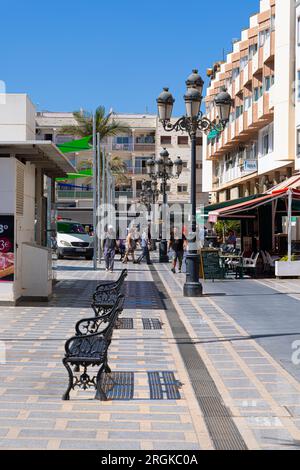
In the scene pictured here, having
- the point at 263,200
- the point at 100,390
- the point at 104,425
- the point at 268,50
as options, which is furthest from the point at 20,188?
the point at 268,50

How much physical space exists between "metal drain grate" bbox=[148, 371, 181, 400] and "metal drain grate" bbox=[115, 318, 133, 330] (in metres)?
3.49

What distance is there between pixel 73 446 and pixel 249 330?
21.1 ft

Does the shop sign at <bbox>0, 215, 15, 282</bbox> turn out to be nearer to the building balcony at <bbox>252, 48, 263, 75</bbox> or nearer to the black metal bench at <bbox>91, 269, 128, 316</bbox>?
the black metal bench at <bbox>91, 269, 128, 316</bbox>

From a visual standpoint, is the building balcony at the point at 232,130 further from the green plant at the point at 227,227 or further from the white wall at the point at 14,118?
the white wall at the point at 14,118

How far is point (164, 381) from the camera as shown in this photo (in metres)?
7.83

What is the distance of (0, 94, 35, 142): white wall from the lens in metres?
14.7

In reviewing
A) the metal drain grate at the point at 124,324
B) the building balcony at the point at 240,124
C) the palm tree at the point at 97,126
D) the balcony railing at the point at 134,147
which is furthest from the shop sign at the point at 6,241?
the balcony railing at the point at 134,147

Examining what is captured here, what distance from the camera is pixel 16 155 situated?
50.5ft

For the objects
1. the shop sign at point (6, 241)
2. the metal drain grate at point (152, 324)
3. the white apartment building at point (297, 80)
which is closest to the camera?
the metal drain grate at point (152, 324)

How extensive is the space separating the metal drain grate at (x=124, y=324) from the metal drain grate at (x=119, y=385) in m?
3.54

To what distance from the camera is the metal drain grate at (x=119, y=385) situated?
280 inches

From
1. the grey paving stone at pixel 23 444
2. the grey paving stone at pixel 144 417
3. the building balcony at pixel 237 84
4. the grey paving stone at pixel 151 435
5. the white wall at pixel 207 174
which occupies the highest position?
the building balcony at pixel 237 84

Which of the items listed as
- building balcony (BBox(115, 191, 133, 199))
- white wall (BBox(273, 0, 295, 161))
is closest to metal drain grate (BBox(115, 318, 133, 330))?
white wall (BBox(273, 0, 295, 161))

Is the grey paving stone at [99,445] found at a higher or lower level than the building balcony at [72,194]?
lower
